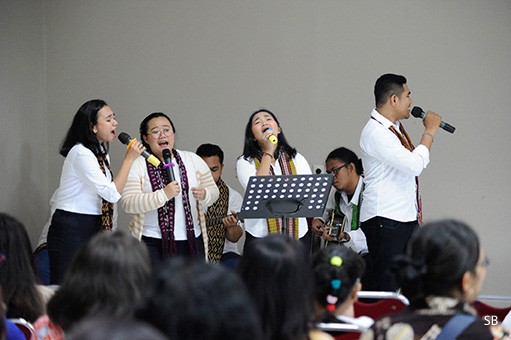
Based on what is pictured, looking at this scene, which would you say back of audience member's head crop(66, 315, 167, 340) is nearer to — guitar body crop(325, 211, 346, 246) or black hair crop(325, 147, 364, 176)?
guitar body crop(325, 211, 346, 246)

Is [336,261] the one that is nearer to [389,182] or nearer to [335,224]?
[389,182]

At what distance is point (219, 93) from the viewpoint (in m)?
6.74

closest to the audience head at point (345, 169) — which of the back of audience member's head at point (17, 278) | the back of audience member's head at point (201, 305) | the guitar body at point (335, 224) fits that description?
the guitar body at point (335, 224)

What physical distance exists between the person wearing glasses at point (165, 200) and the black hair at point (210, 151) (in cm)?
109

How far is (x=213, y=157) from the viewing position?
20.3 ft

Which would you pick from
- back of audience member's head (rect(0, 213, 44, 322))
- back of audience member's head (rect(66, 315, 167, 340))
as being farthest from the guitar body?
back of audience member's head (rect(66, 315, 167, 340))

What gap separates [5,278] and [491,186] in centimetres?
437

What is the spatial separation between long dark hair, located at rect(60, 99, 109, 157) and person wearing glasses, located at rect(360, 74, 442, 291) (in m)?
1.61

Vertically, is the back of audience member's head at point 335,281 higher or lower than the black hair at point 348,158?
lower

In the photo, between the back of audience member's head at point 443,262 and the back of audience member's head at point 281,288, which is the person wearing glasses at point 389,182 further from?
the back of audience member's head at point 281,288

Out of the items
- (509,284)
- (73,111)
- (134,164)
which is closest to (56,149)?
(73,111)

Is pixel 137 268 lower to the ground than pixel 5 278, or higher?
higher

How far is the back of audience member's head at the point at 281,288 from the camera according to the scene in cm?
214

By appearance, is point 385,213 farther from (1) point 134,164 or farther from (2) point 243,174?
(1) point 134,164
